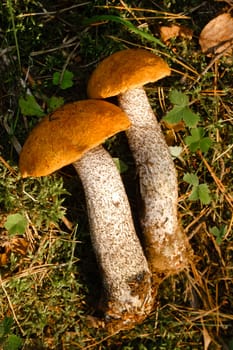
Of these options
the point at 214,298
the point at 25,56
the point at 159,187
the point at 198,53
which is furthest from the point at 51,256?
the point at 198,53

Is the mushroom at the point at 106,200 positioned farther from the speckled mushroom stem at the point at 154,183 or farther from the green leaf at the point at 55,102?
the green leaf at the point at 55,102

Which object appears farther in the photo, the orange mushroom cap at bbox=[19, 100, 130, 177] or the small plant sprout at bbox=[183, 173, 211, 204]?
the small plant sprout at bbox=[183, 173, 211, 204]

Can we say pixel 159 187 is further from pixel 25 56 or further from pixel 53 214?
pixel 25 56

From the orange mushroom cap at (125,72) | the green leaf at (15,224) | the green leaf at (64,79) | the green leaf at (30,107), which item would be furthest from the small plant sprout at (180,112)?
the green leaf at (15,224)

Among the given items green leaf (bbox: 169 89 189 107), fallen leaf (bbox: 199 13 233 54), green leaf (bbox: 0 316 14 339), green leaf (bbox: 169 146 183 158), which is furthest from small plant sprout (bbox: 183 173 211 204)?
green leaf (bbox: 0 316 14 339)

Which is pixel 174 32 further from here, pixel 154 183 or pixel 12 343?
pixel 12 343

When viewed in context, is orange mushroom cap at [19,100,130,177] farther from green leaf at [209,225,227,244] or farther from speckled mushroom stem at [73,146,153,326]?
green leaf at [209,225,227,244]

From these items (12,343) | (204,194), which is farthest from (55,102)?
(12,343)
